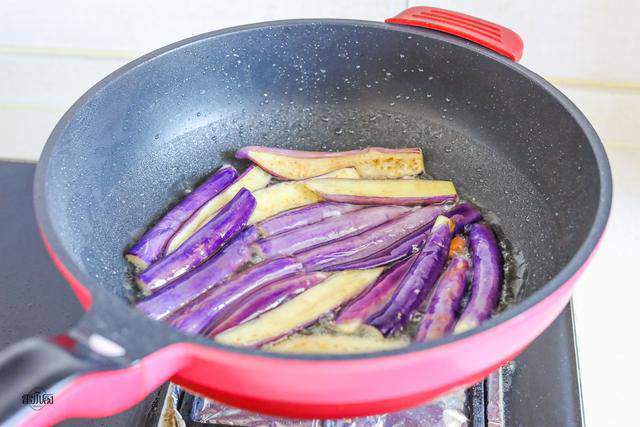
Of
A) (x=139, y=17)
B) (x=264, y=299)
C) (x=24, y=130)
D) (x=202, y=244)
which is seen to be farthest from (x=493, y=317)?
(x=24, y=130)

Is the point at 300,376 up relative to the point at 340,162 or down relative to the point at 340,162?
down

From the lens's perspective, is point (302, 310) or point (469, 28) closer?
point (302, 310)

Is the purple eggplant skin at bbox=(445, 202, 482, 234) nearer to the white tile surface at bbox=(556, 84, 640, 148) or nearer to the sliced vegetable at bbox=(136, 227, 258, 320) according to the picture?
the sliced vegetable at bbox=(136, 227, 258, 320)

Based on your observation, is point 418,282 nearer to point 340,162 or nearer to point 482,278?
point 482,278

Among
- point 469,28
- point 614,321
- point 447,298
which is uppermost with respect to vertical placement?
point 469,28

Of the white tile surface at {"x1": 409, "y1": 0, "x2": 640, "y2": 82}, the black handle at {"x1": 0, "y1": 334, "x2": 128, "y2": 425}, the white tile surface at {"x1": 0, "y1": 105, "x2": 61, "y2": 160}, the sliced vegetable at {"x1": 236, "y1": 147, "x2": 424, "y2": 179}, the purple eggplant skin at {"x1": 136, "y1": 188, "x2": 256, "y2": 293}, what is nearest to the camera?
the black handle at {"x1": 0, "y1": 334, "x2": 128, "y2": 425}

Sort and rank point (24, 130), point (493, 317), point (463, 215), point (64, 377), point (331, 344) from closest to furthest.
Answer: point (64, 377) < point (493, 317) < point (331, 344) < point (463, 215) < point (24, 130)

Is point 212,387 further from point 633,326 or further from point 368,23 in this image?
point 633,326

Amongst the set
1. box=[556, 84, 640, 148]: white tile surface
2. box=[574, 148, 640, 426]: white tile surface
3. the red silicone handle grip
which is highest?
the red silicone handle grip

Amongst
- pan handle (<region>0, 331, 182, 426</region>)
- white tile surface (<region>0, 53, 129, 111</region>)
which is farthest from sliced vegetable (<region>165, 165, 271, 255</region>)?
white tile surface (<region>0, 53, 129, 111</region>)
